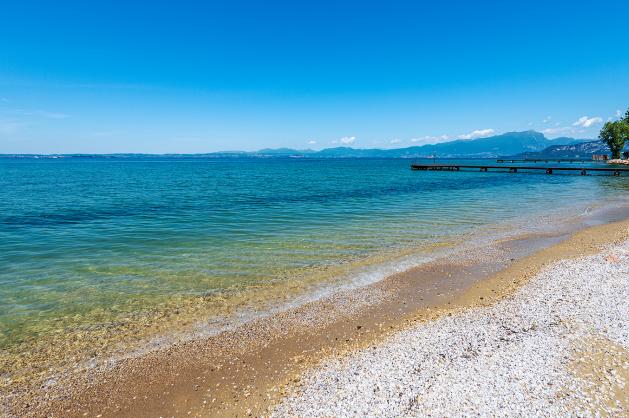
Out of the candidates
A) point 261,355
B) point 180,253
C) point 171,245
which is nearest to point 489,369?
point 261,355

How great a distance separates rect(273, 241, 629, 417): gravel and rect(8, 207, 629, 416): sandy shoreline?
2.59ft

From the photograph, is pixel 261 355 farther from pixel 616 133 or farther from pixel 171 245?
pixel 616 133

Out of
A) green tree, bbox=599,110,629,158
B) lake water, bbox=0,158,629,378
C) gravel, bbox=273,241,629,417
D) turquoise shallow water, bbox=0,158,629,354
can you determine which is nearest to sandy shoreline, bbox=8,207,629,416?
gravel, bbox=273,241,629,417

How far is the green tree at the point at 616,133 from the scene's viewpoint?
125 meters

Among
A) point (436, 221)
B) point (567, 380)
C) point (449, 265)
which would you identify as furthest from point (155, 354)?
point (436, 221)

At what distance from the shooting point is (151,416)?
6.82 metres

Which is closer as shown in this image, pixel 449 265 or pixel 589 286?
pixel 589 286

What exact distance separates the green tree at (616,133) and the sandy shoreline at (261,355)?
159 m

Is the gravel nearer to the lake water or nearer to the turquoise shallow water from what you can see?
the lake water

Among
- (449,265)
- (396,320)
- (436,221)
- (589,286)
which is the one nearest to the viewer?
(396,320)

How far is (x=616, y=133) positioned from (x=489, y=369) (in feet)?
552

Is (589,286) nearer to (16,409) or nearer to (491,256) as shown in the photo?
(491,256)

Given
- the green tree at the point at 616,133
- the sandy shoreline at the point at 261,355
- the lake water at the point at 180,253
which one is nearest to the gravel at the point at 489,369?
the sandy shoreline at the point at 261,355

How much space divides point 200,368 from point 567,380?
846cm
